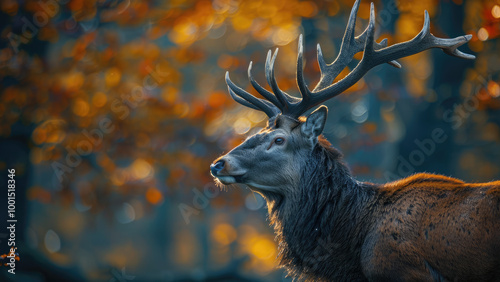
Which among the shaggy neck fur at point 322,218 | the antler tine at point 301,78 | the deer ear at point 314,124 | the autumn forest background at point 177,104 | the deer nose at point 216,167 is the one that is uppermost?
the antler tine at point 301,78

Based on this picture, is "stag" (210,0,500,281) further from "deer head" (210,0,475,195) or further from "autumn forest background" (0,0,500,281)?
"autumn forest background" (0,0,500,281)

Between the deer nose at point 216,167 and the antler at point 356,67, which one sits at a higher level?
the antler at point 356,67

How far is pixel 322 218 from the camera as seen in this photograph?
13.8ft

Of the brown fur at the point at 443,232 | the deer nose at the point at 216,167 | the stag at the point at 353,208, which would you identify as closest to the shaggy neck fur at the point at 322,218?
the stag at the point at 353,208

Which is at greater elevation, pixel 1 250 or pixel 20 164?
pixel 20 164

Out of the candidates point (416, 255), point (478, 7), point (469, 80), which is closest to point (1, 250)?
point (416, 255)

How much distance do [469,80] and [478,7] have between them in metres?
1.28

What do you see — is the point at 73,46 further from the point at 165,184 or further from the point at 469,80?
the point at 469,80

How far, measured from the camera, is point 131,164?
9727mm

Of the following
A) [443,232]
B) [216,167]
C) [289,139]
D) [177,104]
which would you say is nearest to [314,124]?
[289,139]

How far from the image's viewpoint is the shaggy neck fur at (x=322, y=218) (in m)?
4.05

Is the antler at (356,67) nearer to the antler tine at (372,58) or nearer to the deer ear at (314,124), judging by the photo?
the antler tine at (372,58)

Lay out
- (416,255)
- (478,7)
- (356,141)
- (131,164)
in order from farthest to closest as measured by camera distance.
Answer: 1. (131,164)
2. (356,141)
3. (478,7)
4. (416,255)

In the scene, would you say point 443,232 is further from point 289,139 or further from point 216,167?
point 216,167
